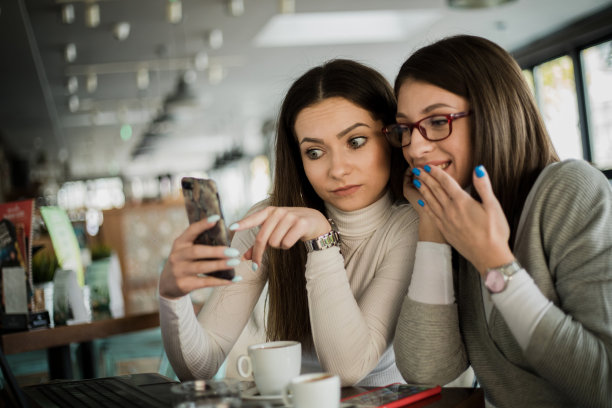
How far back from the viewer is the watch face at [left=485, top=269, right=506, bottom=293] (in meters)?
0.99

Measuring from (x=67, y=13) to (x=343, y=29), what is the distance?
3470 millimetres

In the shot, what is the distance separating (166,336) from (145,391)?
0.27 meters

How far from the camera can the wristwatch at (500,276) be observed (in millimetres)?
993

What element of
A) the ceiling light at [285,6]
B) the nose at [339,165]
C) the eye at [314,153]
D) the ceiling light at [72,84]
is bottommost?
the nose at [339,165]

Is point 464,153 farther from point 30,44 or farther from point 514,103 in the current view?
point 30,44

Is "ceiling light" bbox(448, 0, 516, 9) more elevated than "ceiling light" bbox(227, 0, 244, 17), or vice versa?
"ceiling light" bbox(227, 0, 244, 17)

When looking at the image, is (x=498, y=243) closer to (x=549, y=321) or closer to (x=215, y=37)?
(x=549, y=321)

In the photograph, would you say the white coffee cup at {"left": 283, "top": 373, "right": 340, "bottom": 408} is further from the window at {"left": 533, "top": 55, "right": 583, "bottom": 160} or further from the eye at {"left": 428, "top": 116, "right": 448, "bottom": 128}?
the window at {"left": 533, "top": 55, "right": 583, "bottom": 160}

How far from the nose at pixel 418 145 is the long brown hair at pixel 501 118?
0.30ft

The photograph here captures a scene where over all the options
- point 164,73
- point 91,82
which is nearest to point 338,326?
point 164,73

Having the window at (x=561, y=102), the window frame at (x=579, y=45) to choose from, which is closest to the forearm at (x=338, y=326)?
the window frame at (x=579, y=45)

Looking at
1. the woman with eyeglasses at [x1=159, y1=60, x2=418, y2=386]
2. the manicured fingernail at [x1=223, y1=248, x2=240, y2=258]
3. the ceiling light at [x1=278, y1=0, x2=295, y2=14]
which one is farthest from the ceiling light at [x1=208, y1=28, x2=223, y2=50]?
the manicured fingernail at [x1=223, y1=248, x2=240, y2=258]

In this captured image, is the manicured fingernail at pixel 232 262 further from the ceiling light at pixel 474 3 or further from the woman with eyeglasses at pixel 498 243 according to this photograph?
the ceiling light at pixel 474 3

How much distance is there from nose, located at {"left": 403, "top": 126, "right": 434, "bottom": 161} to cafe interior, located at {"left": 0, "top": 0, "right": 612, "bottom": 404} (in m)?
1.13
